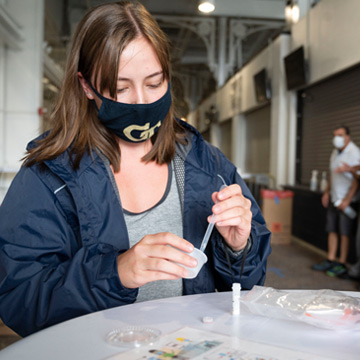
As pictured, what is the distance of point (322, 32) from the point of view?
5.11 meters

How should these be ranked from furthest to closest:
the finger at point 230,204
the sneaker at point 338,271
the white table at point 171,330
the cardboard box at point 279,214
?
1. the cardboard box at point 279,214
2. the sneaker at point 338,271
3. the finger at point 230,204
4. the white table at point 171,330

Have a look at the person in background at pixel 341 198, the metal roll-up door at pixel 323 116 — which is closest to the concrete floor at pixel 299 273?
the person in background at pixel 341 198

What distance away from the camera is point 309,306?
0.81 m

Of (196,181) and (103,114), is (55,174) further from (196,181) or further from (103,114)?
(196,181)

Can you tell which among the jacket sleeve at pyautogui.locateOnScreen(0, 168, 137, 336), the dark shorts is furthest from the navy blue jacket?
the dark shorts

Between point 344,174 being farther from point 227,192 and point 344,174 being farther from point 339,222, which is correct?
point 227,192

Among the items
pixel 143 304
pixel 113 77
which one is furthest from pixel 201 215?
pixel 113 77

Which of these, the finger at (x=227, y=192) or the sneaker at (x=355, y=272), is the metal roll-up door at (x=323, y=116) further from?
the finger at (x=227, y=192)

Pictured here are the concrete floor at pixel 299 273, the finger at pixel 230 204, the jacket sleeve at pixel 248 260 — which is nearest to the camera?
the finger at pixel 230 204

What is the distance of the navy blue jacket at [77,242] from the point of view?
86 centimetres

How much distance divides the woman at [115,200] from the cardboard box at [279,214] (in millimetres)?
4691

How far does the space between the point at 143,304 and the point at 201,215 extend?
31 centimetres

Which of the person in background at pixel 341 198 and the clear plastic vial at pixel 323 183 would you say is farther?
the clear plastic vial at pixel 323 183

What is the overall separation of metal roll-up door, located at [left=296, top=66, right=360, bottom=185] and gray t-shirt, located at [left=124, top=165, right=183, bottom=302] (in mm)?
3816
